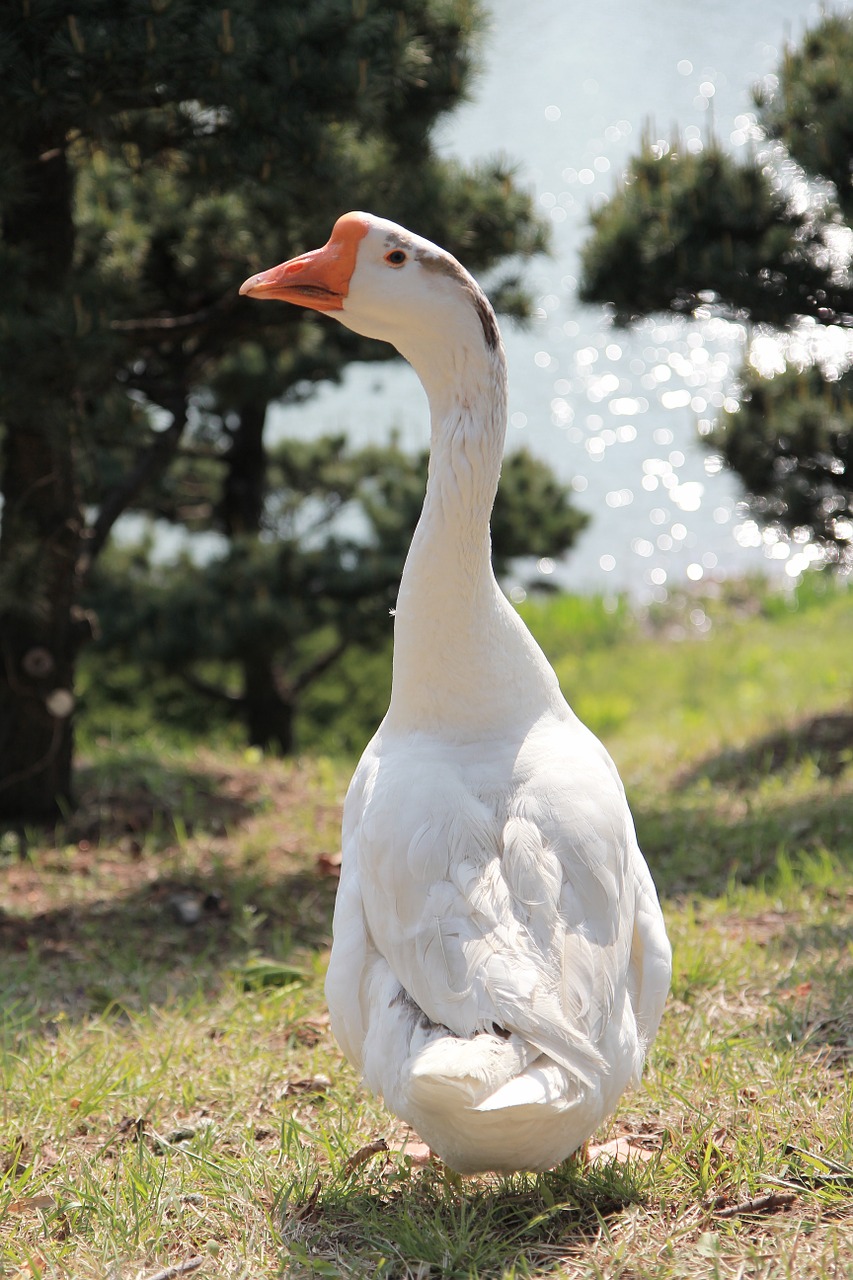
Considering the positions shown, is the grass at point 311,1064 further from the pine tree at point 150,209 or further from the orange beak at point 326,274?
the orange beak at point 326,274

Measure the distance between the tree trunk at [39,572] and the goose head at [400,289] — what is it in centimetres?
Result: 166

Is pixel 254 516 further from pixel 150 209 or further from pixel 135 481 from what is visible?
pixel 150 209

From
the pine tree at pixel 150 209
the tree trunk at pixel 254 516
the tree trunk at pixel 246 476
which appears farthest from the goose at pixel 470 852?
the tree trunk at pixel 246 476

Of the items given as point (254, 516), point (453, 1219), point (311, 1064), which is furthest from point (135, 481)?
point (453, 1219)

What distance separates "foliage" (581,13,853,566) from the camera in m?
4.63

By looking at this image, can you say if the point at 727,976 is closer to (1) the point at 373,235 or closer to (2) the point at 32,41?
(1) the point at 373,235

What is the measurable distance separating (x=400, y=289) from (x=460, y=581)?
55 centimetres

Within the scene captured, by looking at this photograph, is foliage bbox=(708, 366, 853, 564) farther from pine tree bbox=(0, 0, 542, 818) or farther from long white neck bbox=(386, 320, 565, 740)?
long white neck bbox=(386, 320, 565, 740)

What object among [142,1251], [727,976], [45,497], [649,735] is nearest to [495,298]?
[45,497]

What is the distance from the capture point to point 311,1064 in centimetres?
264

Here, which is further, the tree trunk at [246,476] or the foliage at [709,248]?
the tree trunk at [246,476]

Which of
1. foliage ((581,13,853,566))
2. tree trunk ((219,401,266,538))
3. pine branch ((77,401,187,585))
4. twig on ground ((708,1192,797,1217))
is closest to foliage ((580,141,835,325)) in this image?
foliage ((581,13,853,566))

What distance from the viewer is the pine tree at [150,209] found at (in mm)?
3197

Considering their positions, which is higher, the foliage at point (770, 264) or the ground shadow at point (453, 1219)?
the foliage at point (770, 264)
